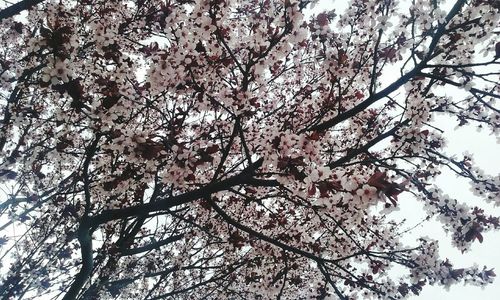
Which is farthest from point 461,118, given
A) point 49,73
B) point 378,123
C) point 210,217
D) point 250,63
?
point 49,73

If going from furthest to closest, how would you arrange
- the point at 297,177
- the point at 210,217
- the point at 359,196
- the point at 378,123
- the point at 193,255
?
the point at 193,255 → the point at 210,217 → the point at 378,123 → the point at 297,177 → the point at 359,196

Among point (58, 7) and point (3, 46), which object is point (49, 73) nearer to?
point (58, 7)

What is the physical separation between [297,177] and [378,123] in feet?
11.4

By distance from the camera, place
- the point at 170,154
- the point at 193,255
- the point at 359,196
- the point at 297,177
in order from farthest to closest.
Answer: the point at 193,255
the point at 170,154
the point at 297,177
the point at 359,196

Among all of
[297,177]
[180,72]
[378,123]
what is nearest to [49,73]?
[180,72]

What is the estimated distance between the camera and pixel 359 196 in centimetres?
281

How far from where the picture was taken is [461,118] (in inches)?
206

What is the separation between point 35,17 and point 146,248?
17.7ft

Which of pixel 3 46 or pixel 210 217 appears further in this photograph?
pixel 3 46

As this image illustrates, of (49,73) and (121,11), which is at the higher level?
(121,11)

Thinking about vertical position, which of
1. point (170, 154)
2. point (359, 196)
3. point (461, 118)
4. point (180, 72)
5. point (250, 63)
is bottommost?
point (359, 196)

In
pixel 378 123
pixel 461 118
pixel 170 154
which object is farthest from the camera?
pixel 378 123

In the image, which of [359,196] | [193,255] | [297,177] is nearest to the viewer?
[359,196]

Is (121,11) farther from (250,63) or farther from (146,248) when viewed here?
(146,248)
